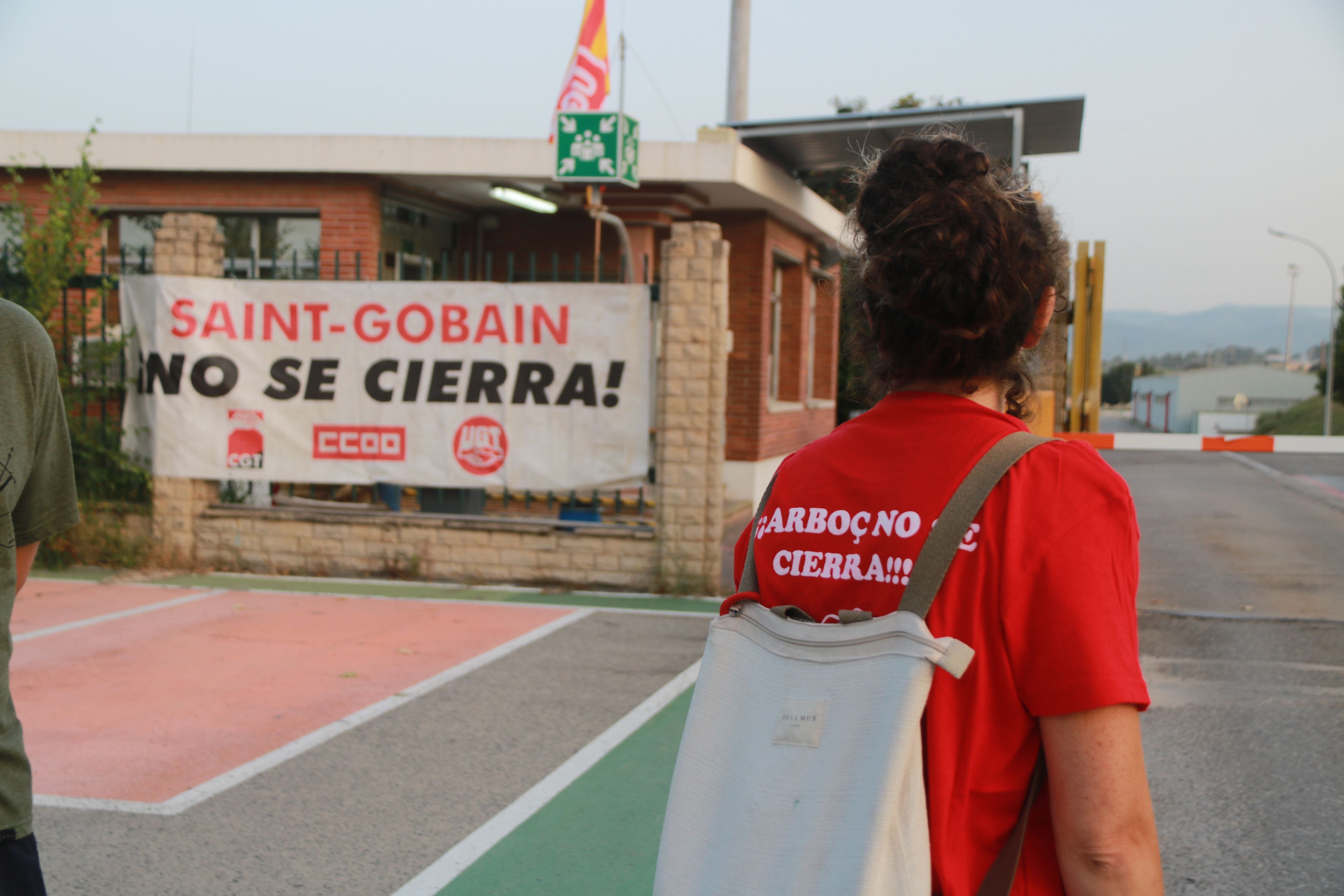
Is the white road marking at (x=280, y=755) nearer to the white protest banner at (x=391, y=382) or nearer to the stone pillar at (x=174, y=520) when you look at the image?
the white protest banner at (x=391, y=382)

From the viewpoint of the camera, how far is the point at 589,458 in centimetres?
903

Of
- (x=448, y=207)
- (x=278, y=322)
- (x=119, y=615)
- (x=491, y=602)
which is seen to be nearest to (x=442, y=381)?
(x=278, y=322)

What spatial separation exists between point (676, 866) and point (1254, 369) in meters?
9.95

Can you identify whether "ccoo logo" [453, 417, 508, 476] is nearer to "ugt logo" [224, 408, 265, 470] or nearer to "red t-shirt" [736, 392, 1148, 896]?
"ugt logo" [224, 408, 265, 470]

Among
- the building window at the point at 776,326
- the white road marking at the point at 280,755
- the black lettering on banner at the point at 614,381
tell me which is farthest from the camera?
the building window at the point at 776,326

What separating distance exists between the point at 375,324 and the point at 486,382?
110 centimetres

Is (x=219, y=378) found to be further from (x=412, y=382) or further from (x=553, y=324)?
(x=553, y=324)

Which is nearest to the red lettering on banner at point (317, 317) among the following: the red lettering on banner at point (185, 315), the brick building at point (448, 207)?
the red lettering on banner at point (185, 315)

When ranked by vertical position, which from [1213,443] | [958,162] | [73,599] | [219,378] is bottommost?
[73,599]

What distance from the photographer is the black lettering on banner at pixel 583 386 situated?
898cm

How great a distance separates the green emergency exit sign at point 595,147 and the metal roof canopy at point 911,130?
2.22 meters

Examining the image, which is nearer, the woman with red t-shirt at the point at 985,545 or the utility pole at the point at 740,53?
the woman with red t-shirt at the point at 985,545

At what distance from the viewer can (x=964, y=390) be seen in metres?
1.50

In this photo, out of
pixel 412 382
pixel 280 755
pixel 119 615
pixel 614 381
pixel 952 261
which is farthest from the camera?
pixel 412 382
